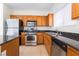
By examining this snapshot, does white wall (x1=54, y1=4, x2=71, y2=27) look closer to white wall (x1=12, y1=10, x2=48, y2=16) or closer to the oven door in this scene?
the oven door

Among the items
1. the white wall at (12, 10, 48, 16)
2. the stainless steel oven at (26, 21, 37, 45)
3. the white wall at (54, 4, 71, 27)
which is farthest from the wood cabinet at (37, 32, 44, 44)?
the white wall at (54, 4, 71, 27)

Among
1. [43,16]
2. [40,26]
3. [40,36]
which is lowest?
[40,36]

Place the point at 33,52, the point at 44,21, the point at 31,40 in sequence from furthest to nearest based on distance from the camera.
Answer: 1. the point at 44,21
2. the point at 31,40
3. the point at 33,52

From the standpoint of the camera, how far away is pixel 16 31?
676 cm

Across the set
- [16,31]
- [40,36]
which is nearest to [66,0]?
[16,31]

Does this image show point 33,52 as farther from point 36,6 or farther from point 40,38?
point 40,38

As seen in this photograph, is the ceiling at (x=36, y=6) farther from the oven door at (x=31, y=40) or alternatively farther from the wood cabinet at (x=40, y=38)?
the wood cabinet at (x=40, y=38)

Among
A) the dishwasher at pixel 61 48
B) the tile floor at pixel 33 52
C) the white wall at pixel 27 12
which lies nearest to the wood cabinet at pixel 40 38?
the white wall at pixel 27 12

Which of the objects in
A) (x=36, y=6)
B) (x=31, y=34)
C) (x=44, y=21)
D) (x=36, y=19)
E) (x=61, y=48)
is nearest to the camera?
(x=61, y=48)

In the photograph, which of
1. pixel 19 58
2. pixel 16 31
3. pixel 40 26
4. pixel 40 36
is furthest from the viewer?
pixel 40 26

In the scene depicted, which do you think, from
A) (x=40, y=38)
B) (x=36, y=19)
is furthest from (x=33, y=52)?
(x=36, y=19)

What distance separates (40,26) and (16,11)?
76.8 inches

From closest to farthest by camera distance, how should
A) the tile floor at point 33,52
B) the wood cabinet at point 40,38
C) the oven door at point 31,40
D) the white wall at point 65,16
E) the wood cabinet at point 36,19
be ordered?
the white wall at point 65,16, the tile floor at point 33,52, the oven door at point 31,40, the wood cabinet at point 40,38, the wood cabinet at point 36,19

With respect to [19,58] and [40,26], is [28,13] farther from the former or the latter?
[19,58]
